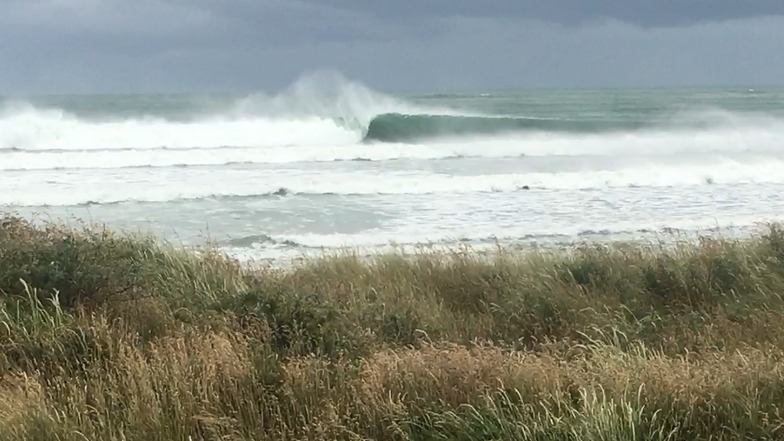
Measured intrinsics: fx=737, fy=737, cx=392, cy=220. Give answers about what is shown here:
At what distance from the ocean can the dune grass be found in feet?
12.0

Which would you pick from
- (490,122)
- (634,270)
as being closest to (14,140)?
(490,122)

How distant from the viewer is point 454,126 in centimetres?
3975

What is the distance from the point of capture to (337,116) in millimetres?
41906

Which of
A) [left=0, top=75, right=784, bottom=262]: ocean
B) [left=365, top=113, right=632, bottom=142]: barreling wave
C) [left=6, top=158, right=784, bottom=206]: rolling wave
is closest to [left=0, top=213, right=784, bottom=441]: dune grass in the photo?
[left=0, top=75, right=784, bottom=262]: ocean

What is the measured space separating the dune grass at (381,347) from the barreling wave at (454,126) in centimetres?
3024

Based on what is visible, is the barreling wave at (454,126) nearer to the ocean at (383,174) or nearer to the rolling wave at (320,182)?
the ocean at (383,174)

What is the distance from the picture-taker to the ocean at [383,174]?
14008 mm

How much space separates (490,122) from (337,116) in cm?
864

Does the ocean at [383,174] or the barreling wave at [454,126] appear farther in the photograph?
the barreling wave at [454,126]

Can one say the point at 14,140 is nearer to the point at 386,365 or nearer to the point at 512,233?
the point at 512,233

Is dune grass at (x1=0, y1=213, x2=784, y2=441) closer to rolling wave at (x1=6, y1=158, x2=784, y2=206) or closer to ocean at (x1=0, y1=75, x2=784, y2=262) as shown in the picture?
ocean at (x1=0, y1=75, x2=784, y2=262)

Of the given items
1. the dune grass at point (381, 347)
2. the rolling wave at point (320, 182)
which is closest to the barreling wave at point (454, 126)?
the rolling wave at point (320, 182)

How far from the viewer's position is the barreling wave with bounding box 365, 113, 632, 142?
1507 inches

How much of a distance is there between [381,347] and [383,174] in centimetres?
1847
